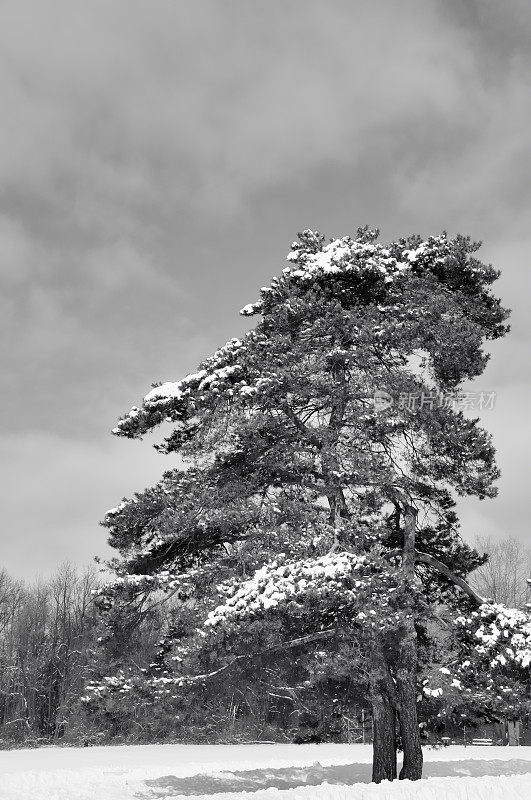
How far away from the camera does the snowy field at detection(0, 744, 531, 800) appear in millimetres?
8484

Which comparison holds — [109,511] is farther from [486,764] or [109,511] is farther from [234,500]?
[486,764]

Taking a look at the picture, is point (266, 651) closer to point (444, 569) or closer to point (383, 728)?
point (383, 728)

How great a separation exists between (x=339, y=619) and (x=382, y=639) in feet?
2.70

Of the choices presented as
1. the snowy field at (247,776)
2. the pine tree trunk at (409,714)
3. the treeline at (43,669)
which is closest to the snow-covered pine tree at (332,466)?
the pine tree trunk at (409,714)

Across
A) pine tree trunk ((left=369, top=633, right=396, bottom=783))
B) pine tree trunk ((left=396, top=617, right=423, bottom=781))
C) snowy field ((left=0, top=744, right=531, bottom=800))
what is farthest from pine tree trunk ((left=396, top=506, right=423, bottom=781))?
snowy field ((left=0, top=744, right=531, bottom=800))

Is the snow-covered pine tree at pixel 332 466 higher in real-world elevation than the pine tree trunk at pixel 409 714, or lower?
→ higher

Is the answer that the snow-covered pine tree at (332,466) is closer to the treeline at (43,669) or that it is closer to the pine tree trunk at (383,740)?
the pine tree trunk at (383,740)

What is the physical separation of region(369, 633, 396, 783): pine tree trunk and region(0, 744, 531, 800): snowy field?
0.79 meters

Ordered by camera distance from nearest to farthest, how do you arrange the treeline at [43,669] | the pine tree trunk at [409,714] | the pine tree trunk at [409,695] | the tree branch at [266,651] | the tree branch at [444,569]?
1. the tree branch at [266,651]
2. the pine tree trunk at [409,695]
3. the pine tree trunk at [409,714]
4. the tree branch at [444,569]
5. the treeline at [43,669]

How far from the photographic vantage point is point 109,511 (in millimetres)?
14422

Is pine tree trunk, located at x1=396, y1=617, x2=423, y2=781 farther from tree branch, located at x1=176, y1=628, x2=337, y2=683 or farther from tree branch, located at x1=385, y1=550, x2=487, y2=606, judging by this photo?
tree branch, located at x1=385, y1=550, x2=487, y2=606

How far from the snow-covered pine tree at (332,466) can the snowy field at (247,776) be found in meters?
2.31

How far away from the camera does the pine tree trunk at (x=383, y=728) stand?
12.5 metres

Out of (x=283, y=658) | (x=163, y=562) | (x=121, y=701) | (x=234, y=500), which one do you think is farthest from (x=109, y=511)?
(x=283, y=658)
